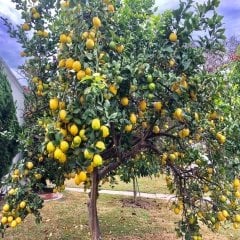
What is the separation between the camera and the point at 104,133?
2.11 meters

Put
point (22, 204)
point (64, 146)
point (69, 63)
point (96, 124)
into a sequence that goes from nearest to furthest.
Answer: point (96, 124), point (64, 146), point (69, 63), point (22, 204)

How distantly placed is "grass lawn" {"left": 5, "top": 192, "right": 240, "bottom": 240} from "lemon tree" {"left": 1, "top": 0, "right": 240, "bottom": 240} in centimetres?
180

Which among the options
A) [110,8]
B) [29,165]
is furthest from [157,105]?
[29,165]

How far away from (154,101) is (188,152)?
897 mm

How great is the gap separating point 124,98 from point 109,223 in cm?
369

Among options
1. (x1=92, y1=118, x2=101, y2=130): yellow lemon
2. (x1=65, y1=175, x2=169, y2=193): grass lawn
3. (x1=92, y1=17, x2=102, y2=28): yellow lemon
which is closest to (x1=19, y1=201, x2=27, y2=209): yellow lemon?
(x1=92, y1=118, x2=101, y2=130): yellow lemon

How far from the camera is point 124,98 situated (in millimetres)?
2590

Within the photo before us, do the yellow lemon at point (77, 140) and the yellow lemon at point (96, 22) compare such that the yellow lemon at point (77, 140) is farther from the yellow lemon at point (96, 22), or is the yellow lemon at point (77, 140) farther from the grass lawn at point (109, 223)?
the grass lawn at point (109, 223)

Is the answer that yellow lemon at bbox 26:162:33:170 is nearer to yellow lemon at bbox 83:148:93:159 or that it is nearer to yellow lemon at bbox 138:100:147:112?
yellow lemon at bbox 138:100:147:112

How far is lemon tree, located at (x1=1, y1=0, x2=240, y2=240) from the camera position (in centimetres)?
227

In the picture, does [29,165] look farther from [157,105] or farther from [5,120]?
[5,120]

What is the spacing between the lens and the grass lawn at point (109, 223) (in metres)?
5.19

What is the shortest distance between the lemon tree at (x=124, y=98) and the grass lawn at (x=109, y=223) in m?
1.80

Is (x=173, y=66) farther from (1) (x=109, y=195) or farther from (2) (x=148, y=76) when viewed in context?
(1) (x=109, y=195)
